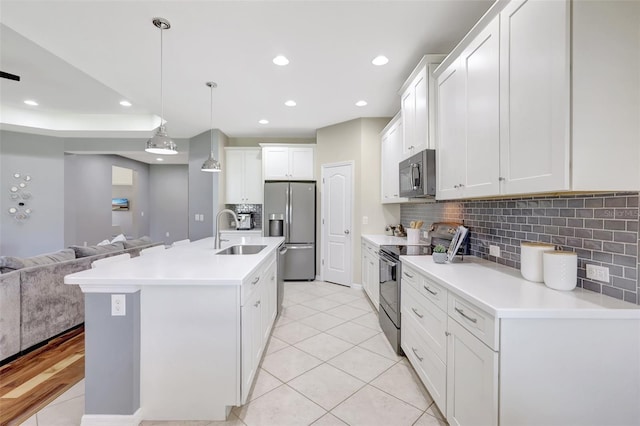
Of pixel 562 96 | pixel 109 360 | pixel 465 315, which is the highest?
pixel 562 96

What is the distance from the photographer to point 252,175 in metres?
5.55

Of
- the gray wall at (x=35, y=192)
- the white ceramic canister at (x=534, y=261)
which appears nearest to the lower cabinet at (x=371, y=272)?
the white ceramic canister at (x=534, y=261)

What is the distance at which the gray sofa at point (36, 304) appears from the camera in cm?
229

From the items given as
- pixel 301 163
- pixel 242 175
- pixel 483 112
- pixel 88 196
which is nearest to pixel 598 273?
pixel 483 112

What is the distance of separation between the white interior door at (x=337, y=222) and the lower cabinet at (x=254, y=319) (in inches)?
82.9

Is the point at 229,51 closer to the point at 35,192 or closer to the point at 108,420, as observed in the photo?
the point at 108,420

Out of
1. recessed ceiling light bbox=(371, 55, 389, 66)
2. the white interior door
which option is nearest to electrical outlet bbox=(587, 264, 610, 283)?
recessed ceiling light bbox=(371, 55, 389, 66)

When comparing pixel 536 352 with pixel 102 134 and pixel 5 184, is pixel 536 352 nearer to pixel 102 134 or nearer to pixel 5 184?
pixel 102 134

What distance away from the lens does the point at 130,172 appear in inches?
348

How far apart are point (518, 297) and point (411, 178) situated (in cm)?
159

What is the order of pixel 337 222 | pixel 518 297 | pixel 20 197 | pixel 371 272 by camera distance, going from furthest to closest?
pixel 20 197 < pixel 337 222 < pixel 371 272 < pixel 518 297

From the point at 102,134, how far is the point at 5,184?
2008mm

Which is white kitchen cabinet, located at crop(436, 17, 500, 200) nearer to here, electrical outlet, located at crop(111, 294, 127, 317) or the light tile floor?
the light tile floor

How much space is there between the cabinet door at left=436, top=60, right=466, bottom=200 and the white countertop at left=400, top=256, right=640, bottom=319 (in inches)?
25.3
